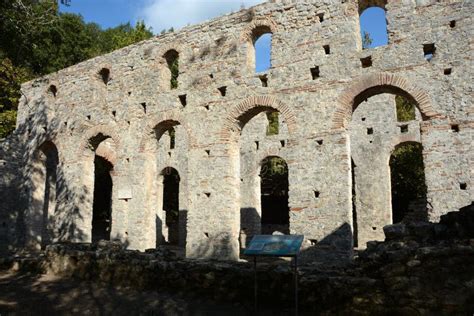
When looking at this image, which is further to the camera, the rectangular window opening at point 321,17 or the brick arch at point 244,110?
the brick arch at point 244,110

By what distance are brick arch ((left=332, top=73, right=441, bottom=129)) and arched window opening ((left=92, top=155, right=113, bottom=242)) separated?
13.4 meters

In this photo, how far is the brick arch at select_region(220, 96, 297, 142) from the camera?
33.9ft

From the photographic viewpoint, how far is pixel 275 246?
19.3 ft

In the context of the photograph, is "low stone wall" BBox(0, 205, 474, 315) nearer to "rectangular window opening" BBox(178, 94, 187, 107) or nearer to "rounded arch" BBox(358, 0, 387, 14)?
"rectangular window opening" BBox(178, 94, 187, 107)

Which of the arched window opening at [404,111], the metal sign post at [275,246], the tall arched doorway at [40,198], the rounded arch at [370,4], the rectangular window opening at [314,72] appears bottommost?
the metal sign post at [275,246]

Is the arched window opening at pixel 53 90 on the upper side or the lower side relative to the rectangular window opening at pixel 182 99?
upper

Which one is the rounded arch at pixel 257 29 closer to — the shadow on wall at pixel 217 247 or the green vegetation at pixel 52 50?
the shadow on wall at pixel 217 247

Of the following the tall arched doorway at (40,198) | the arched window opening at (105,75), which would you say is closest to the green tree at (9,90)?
the tall arched doorway at (40,198)

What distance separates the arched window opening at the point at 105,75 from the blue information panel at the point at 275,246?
32.2 ft

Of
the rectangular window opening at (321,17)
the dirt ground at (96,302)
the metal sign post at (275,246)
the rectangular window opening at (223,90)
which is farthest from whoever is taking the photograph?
the rectangular window opening at (223,90)

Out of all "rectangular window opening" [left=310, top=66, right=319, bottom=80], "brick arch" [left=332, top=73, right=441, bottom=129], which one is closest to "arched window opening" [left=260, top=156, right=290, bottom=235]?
"rectangular window opening" [left=310, top=66, right=319, bottom=80]

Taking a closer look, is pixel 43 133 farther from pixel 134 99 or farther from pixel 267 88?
pixel 267 88

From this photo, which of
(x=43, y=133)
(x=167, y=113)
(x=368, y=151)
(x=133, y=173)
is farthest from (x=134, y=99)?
(x=368, y=151)

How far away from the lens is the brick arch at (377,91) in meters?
8.79
